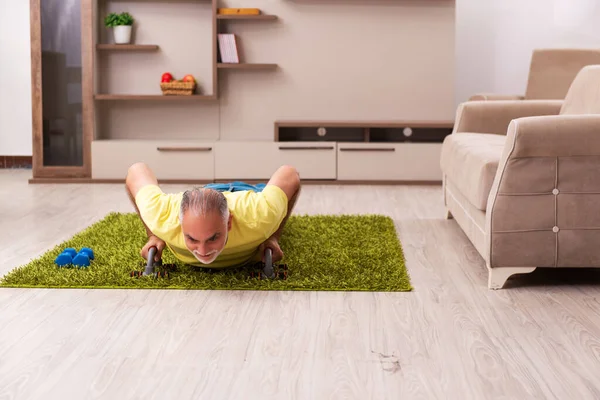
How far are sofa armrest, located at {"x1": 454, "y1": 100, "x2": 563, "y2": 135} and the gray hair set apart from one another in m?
2.01

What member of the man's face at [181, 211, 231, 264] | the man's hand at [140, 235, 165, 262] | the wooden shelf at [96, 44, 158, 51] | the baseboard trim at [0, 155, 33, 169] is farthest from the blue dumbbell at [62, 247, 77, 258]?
the baseboard trim at [0, 155, 33, 169]

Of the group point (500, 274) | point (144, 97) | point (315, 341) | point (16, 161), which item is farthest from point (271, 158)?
point (315, 341)

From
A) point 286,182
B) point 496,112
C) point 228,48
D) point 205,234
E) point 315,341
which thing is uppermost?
point 228,48

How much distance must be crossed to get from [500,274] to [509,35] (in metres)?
3.85

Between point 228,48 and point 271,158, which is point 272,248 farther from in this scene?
point 228,48

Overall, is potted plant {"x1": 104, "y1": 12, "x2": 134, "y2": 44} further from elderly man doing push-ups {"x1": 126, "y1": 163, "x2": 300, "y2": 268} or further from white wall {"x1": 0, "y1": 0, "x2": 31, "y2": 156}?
elderly man doing push-ups {"x1": 126, "y1": 163, "x2": 300, "y2": 268}

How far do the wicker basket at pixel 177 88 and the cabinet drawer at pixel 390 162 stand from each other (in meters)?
1.12

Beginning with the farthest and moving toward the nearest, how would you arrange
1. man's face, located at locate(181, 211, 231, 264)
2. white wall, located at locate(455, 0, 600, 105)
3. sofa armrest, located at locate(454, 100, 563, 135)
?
white wall, located at locate(455, 0, 600, 105) → sofa armrest, located at locate(454, 100, 563, 135) → man's face, located at locate(181, 211, 231, 264)

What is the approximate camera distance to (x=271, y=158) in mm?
5824

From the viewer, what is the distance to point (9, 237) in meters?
3.78

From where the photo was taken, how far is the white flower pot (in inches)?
228

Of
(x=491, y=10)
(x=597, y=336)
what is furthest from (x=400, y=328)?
(x=491, y=10)

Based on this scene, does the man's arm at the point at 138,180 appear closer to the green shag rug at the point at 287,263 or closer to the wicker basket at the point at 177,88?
the green shag rug at the point at 287,263

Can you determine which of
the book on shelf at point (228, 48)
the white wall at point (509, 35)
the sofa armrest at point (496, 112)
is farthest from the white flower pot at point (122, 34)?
the sofa armrest at point (496, 112)
